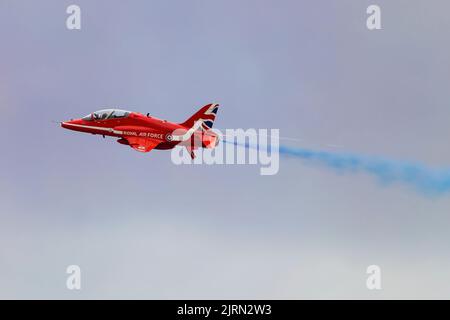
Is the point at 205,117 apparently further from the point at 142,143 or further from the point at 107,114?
the point at 107,114

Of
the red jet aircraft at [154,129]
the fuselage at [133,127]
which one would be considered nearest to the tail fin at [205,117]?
the red jet aircraft at [154,129]

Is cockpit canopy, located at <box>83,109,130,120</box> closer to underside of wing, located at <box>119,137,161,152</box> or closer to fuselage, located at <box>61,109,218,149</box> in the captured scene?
fuselage, located at <box>61,109,218,149</box>

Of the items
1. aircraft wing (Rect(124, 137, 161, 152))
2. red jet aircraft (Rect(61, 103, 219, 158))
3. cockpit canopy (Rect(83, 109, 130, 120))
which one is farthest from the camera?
cockpit canopy (Rect(83, 109, 130, 120))

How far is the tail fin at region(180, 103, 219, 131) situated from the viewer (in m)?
82.8

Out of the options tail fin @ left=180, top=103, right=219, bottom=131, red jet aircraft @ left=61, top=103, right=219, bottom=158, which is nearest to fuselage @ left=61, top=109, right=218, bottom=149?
red jet aircraft @ left=61, top=103, right=219, bottom=158

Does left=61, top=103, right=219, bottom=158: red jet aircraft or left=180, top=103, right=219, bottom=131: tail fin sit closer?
left=61, top=103, right=219, bottom=158: red jet aircraft

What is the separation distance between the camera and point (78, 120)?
85188 mm

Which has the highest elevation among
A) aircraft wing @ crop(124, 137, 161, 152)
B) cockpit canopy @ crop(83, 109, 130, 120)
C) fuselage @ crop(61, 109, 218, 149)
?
cockpit canopy @ crop(83, 109, 130, 120)

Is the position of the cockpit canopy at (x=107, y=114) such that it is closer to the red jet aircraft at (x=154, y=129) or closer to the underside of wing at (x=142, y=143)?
the red jet aircraft at (x=154, y=129)

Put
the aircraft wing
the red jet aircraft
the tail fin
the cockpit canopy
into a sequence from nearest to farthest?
1. the aircraft wing
2. the red jet aircraft
3. the tail fin
4. the cockpit canopy

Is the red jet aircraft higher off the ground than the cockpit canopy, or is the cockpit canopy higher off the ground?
the cockpit canopy

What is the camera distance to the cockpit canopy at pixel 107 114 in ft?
274
